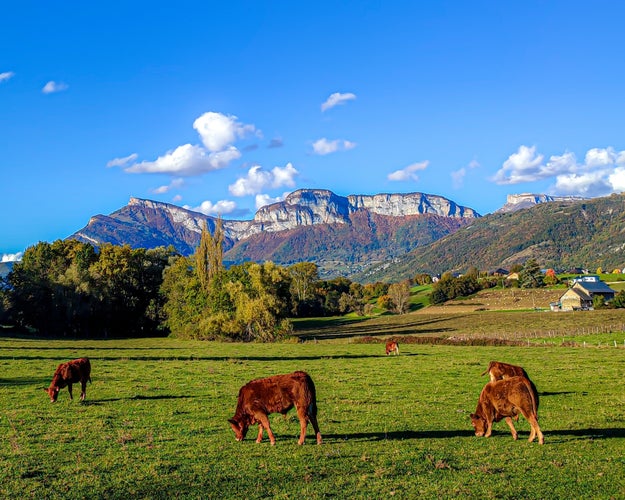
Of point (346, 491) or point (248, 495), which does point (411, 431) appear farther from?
point (248, 495)

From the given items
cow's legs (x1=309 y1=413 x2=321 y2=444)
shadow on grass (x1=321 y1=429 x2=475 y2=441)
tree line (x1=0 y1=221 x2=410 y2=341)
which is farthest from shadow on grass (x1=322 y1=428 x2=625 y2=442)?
tree line (x1=0 y1=221 x2=410 y2=341)

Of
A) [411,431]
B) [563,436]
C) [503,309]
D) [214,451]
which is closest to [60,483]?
[214,451]

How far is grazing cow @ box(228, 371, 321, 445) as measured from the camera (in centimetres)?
1245

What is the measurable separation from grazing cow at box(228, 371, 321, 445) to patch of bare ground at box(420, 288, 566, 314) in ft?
382

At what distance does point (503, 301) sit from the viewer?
13312cm

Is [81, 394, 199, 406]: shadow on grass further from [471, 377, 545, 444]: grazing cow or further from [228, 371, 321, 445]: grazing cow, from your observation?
[471, 377, 545, 444]: grazing cow

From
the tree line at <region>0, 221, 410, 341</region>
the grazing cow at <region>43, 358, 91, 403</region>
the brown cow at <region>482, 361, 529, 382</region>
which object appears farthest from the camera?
the tree line at <region>0, 221, 410, 341</region>

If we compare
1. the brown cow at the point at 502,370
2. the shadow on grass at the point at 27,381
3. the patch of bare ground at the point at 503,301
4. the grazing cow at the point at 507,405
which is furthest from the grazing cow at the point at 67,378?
the patch of bare ground at the point at 503,301

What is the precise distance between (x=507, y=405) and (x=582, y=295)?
11391 centimetres

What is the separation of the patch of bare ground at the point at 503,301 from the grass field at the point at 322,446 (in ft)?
346

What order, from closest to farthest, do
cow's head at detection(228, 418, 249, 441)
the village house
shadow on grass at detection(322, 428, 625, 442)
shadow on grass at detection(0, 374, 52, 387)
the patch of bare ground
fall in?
cow's head at detection(228, 418, 249, 441), shadow on grass at detection(322, 428, 625, 442), shadow on grass at detection(0, 374, 52, 387), the village house, the patch of bare ground

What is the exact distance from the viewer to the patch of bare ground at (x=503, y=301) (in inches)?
4935

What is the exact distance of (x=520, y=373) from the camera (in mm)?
15836

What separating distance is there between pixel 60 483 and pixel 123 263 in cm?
8580
